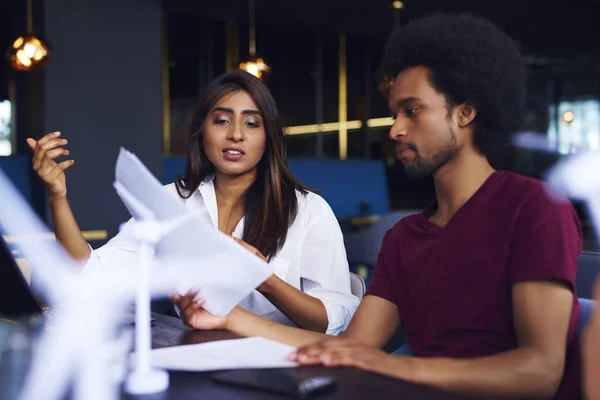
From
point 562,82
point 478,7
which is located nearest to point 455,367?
point 478,7

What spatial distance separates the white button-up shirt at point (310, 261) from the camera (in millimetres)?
1664

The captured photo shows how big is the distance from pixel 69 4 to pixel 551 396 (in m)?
4.87

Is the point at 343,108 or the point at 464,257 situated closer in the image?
the point at 464,257

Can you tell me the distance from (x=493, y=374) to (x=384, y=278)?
0.42 metres

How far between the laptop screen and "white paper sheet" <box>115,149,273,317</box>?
33 centimetres

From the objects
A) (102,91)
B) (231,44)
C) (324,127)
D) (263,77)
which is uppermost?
(231,44)

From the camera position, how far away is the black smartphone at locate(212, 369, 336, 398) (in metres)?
0.80

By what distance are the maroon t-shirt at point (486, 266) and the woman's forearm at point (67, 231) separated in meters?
1.00

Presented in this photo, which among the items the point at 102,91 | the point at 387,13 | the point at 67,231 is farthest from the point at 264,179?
the point at 387,13

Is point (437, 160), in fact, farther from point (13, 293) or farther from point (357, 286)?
point (13, 293)

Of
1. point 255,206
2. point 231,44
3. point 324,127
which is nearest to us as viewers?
point 255,206

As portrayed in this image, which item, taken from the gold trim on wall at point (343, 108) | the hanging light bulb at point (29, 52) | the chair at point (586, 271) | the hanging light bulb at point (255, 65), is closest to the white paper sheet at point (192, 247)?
the chair at point (586, 271)

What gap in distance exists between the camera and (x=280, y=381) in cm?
84

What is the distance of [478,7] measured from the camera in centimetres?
708
